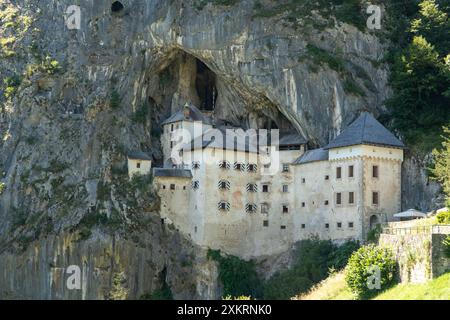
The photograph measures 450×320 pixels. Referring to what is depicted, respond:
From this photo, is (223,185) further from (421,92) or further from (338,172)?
(421,92)

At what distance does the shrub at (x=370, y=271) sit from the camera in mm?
70062

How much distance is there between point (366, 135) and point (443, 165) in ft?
27.2

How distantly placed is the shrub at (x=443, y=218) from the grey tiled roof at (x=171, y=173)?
29.5 meters

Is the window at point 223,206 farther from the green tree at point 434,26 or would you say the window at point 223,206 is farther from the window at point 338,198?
the green tree at point 434,26

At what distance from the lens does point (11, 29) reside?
369 ft

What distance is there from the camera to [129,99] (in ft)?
338

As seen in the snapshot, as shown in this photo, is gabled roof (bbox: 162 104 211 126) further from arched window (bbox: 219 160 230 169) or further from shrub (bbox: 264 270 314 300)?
shrub (bbox: 264 270 314 300)

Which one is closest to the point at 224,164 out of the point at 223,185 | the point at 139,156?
the point at 223,185

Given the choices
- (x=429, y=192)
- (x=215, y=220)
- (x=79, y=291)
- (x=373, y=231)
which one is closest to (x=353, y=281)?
(x=373, y=231)

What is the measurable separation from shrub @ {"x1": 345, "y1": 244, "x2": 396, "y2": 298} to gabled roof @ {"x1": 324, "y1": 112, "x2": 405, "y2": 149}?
53.5 feet

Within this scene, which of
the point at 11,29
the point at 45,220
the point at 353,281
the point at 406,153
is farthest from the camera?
the point at 11,29

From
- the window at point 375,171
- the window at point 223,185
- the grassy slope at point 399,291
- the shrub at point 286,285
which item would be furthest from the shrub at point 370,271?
the window at point 223,185

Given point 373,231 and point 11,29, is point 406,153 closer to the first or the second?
point 373,231

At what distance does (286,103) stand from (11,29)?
34.5 metres
